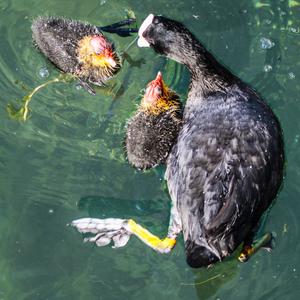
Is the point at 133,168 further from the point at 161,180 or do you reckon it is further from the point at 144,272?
the point at 144,272

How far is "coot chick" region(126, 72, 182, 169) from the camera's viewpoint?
4742mm

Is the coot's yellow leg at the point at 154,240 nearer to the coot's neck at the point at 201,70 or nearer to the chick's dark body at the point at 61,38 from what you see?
the coot's neck at the point at 201,70

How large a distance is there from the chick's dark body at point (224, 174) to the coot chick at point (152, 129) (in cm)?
14

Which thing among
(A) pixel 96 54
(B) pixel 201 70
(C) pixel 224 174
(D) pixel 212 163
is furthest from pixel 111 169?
(C) pixel 224 174

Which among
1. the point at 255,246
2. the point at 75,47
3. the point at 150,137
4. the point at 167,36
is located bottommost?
the point at 255,246

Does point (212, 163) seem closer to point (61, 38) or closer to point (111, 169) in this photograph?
point (111, 169)

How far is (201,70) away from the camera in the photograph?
489 cm

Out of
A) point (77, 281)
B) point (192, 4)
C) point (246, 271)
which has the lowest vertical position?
point (77, 281)

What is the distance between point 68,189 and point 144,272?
81 cm

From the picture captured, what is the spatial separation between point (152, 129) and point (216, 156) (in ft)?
2.18

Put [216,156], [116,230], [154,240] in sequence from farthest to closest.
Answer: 1. [116,230]
2. [154,240]
3. [216,156]

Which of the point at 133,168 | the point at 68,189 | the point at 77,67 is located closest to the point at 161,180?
the point at 133,168

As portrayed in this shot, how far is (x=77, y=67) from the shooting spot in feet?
16.5

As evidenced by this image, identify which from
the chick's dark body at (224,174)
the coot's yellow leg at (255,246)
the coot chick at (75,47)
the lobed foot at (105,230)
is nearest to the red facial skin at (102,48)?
the coot chick at (75,47)
